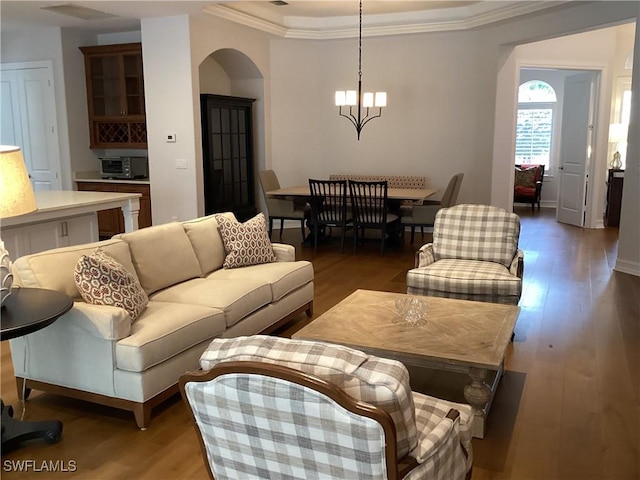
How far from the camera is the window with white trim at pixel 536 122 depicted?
1104cm

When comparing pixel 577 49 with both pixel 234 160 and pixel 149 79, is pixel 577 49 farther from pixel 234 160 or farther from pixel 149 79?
pixel 149 79

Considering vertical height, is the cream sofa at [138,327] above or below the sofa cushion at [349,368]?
below

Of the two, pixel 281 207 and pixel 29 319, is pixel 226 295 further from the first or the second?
pixel 281 207

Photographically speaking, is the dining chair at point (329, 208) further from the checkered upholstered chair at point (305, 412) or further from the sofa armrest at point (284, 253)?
the checkered upholstered chair at point (305, 412)

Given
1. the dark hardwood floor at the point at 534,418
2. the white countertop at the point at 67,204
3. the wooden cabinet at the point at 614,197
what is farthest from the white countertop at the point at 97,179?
the wooden cabinet at the point at 614,197

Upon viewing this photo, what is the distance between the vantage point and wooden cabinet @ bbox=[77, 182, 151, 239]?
23.3 feet

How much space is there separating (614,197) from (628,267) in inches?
125

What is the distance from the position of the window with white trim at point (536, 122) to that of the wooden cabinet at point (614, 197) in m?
2.61

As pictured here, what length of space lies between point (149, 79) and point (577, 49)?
229 inches

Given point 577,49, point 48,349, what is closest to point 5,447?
point 48,349

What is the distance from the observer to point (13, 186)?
2.55 m

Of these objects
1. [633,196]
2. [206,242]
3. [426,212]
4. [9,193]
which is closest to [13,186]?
[9,193]

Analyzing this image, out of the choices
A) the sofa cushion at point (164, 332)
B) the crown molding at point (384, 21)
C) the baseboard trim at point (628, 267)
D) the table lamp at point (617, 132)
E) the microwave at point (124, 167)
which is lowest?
the baseboard trim at point (628, 267)

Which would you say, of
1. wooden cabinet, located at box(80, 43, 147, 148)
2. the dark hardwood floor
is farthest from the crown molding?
the dark hardwood floor
